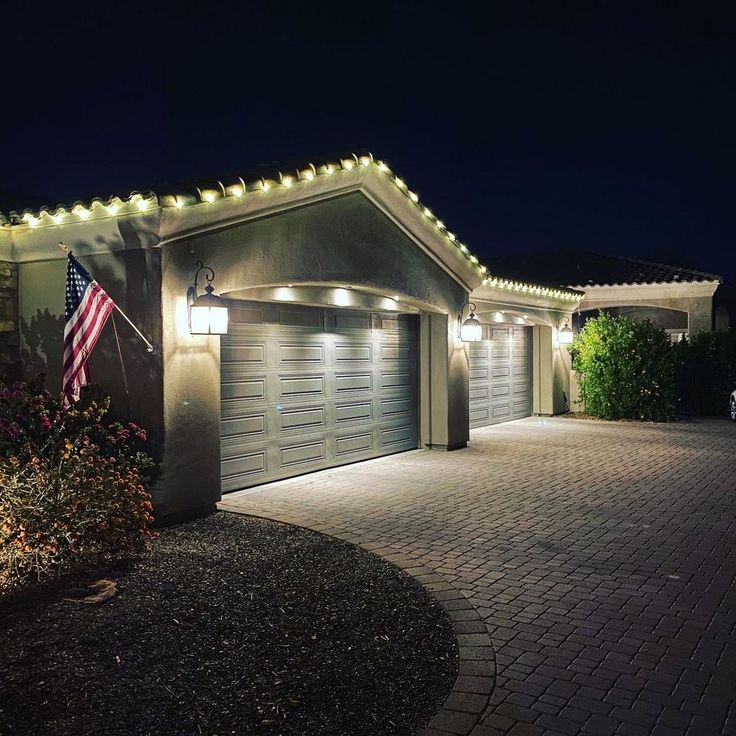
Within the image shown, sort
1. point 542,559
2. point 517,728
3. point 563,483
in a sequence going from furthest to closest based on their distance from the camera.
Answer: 1. point 563,483
2. point 542,559
3. point 517,728

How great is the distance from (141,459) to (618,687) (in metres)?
5.38

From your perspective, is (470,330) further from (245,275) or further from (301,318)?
(245,275)

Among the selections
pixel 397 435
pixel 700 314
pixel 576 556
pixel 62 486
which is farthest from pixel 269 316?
pixel 700 314

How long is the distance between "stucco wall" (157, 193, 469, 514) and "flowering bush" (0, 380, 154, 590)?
547mm

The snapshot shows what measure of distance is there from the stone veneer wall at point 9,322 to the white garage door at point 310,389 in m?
2.56

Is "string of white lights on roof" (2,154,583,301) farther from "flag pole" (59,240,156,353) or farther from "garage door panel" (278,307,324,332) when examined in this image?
"garage door panel" (278,307,324,332)

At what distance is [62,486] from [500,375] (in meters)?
13.0

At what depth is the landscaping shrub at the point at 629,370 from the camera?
18.2 m

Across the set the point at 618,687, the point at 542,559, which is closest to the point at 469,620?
the point at 618,687

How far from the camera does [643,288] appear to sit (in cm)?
2375

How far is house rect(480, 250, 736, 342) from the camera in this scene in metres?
23.4

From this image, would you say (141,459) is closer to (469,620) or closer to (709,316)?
(469,620)

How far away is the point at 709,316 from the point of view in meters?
23.5

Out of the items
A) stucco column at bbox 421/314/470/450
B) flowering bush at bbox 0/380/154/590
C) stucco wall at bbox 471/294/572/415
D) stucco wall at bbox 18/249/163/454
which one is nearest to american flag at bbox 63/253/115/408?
flowering bush at bbox 0/380/154/590
